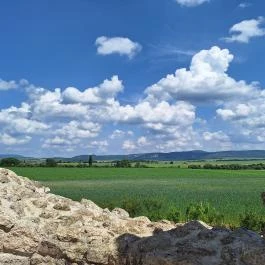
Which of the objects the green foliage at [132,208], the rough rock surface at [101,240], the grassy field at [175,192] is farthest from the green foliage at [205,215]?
the rough rock surface at [101,240]

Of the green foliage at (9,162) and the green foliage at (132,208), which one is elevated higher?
the green foliage at (9,162)

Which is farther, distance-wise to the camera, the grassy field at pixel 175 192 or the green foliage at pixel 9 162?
the green foliage at pixel 9 162

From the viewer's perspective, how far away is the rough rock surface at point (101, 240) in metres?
8.82

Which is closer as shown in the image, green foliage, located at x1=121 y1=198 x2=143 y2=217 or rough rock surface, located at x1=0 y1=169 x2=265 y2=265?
rough rock surface, located at x1=0 y1=169 x2=265 y2=265

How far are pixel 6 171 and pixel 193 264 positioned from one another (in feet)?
21.6

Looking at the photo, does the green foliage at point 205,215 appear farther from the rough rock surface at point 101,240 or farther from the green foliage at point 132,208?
the rough rock surface at point 101,240

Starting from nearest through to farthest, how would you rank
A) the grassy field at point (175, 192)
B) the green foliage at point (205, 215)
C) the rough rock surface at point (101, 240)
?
the rough rock surface at point (101, 240), the green foliage at point (205, 215), the grassy field at point (175, 192)

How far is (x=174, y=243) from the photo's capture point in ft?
30.3

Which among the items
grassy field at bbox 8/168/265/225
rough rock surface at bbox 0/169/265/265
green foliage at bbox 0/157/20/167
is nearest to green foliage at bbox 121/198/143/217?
grassy field at bbox 8/168/265/225

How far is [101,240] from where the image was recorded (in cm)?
992

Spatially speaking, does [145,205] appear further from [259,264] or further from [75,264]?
[259,264]

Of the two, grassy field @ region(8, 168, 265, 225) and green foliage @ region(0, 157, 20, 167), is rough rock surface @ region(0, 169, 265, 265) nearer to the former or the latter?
grassy field @ region(8, 168, 265, 225)

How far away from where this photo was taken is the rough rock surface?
8.82 metres

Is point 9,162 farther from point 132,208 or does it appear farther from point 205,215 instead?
point 205,215
